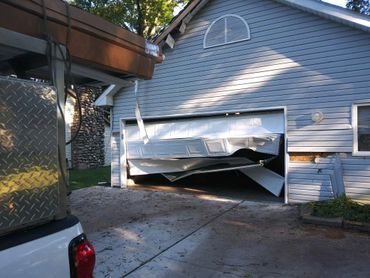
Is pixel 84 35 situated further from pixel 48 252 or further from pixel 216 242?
pixel 216 242

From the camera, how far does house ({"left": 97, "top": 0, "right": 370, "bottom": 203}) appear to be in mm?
7793

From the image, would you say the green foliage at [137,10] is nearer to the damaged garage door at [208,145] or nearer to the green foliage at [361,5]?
the green foliage at [361,5]

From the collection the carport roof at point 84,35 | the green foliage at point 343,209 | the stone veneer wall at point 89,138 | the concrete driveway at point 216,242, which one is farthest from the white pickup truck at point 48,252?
the stone veneer wall at point 89,138

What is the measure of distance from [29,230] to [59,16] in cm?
118

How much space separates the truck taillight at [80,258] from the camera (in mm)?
1977

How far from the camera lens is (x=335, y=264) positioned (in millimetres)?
4926

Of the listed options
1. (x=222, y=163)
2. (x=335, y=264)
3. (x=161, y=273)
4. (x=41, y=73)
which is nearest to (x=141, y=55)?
(x=41, y=73)

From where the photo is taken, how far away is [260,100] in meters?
8.90

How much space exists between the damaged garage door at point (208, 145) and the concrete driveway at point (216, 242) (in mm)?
1279

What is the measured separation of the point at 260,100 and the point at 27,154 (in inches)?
301

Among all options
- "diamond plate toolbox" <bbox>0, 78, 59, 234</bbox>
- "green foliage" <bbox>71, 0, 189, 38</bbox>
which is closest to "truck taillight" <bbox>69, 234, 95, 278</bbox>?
"diamond plate toolbox" <bbox>0, 78, 59, 234</bbox>

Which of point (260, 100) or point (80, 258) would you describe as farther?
point (260, 100)

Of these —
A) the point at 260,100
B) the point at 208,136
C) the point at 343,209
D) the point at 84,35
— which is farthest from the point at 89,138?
the point at 84,35

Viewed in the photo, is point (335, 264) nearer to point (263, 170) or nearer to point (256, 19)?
point (263, 170)
